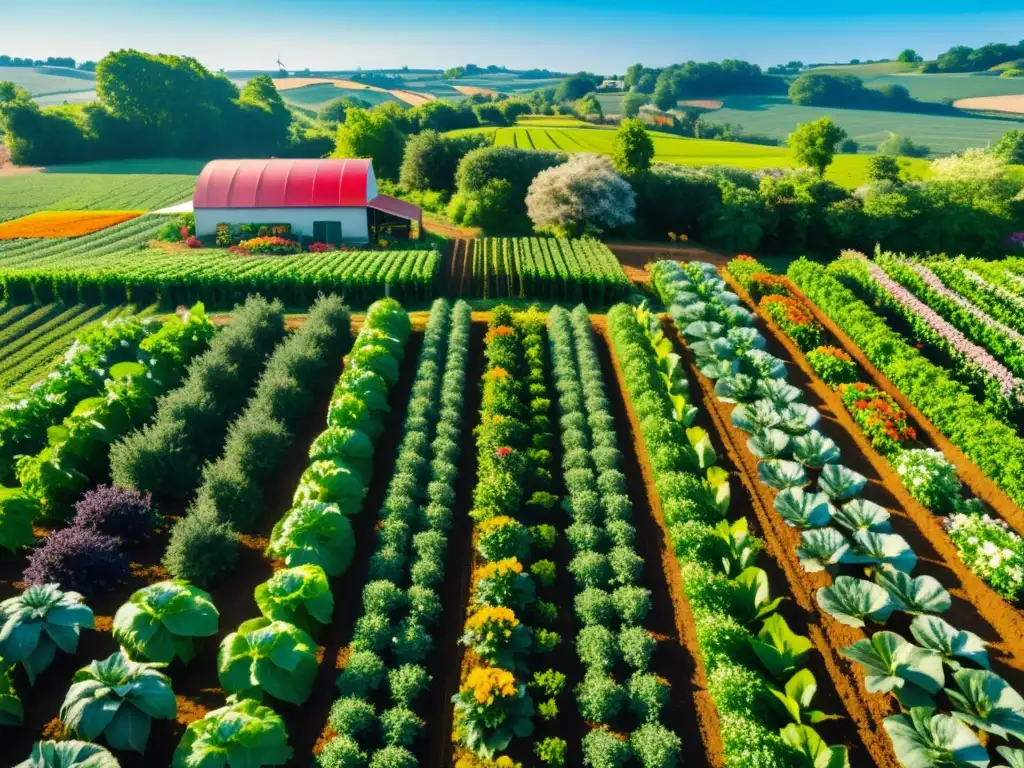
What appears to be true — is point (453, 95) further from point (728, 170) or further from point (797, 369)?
point (797, 369)

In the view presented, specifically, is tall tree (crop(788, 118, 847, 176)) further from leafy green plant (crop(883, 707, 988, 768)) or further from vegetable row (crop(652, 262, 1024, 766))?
leafy green plant (crop(883, 707, 988, 768))

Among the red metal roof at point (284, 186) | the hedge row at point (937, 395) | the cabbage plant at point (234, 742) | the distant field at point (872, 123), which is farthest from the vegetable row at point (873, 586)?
the distant field at point (872, 123)

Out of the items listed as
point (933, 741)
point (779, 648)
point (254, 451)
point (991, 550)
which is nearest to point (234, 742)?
point (254, 451)

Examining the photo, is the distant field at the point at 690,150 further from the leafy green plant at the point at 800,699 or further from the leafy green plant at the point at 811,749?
the leafy green plant at the point at 811,749

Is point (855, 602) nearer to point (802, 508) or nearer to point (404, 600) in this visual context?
point (802, 508)

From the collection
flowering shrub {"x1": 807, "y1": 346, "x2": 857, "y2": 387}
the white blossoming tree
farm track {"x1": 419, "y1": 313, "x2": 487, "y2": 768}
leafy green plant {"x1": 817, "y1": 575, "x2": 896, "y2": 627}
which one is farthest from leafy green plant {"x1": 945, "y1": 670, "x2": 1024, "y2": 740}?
the white blossoming tree

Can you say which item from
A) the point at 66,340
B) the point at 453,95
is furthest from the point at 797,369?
the point at 453,95

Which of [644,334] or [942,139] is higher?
[942,139]
